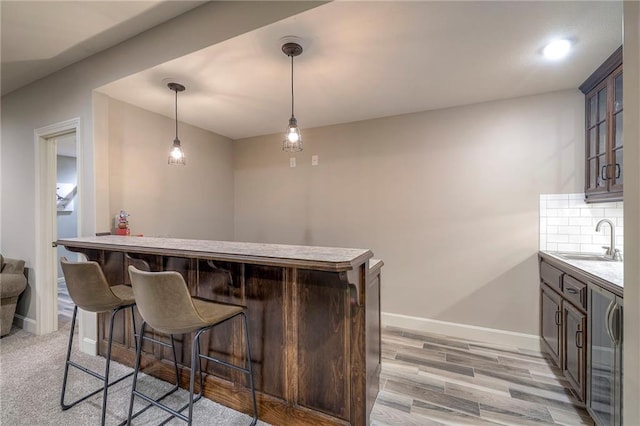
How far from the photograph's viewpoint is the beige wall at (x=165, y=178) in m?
2.75

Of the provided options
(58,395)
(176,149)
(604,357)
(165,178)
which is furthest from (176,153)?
(604,357)

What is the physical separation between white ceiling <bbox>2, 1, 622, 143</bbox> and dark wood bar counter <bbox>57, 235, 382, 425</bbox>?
1329 millimetres

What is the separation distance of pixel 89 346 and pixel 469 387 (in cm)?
325

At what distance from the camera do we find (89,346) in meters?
2.57

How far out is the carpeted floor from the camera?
1767 millimetres

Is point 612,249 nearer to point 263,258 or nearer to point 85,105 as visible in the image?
point 263,258

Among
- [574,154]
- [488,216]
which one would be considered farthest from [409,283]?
[574,154]

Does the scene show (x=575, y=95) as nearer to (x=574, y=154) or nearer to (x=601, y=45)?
(x=574, y=154)

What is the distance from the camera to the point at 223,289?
1.88m

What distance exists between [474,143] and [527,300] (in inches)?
63.6

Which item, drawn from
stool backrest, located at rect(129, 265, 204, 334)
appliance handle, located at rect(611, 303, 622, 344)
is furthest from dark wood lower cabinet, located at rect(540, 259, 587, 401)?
stool backrest, located at rect(129, 265, 204, 334)

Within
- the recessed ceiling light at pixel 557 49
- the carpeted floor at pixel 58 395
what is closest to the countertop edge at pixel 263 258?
the carpeted floor at pixel 58 395

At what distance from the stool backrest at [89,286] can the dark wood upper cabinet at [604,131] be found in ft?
11.2

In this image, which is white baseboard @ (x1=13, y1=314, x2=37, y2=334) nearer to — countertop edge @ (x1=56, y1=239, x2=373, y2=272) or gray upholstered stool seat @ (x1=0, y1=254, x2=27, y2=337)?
gray upholstered stool seat @ (x1=0, y1=254, x2=27, y2=337)
